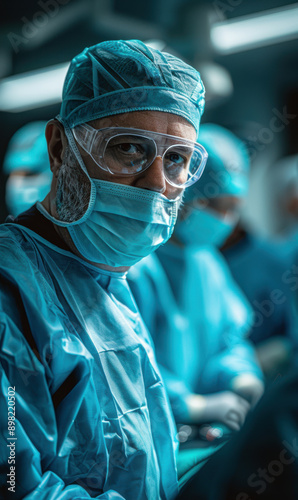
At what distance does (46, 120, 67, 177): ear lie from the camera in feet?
3.34

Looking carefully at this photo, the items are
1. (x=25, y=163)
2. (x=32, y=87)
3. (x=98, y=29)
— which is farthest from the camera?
(x=25, y=163)

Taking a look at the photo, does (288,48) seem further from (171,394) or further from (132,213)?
(132,213)

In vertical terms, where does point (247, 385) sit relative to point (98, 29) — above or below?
below

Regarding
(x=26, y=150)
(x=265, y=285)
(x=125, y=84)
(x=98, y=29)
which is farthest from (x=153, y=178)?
(x=265, y=285)

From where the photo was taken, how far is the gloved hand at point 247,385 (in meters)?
1.98

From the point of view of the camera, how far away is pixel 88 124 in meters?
0.97

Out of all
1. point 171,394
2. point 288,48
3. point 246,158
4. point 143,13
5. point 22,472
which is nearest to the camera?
point 22,472

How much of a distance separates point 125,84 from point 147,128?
10 cm

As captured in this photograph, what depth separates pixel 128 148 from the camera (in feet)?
3.15

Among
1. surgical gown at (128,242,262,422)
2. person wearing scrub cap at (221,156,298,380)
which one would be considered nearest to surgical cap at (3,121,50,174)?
surgical gown at (128,242,262,422)

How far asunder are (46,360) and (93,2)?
1.43m

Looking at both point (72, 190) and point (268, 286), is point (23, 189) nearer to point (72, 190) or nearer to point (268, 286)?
point (72, 190)

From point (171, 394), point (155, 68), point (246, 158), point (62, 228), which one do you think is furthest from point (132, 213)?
point (246, 158)

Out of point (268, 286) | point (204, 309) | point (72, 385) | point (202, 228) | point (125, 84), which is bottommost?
point (268, 286)
